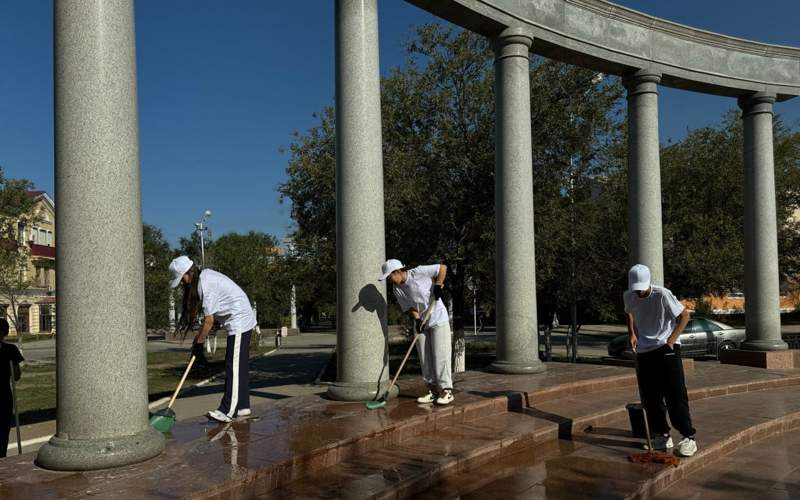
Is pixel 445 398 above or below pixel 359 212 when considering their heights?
below

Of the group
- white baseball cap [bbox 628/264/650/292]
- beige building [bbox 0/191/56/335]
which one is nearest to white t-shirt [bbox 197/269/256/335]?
white baseball cap [bbox 628/264/650/292]

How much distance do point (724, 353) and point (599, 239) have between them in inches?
231

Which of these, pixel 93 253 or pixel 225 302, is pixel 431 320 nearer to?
pixel 225 302

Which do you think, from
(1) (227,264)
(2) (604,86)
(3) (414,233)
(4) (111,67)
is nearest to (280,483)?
(4) (111,67)

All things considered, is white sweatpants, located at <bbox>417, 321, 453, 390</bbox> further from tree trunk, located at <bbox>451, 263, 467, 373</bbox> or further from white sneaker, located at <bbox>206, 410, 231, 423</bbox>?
tree trunk, located at <bbox>451, 263, 467, 373</bbox>

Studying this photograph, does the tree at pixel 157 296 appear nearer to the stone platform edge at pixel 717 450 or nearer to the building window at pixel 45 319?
the building window at pixel 45 319

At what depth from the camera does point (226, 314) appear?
7.07 m

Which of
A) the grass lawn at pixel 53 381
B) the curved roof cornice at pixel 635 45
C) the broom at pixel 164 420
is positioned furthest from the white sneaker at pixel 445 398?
the grass lawn at pixel 53 381

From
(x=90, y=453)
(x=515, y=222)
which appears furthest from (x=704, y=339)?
(x=90, y=453)

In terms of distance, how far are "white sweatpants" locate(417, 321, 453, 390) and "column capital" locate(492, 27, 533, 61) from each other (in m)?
5.48

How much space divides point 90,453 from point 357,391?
362 cm

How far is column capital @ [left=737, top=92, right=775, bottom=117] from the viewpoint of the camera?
48.4 ft

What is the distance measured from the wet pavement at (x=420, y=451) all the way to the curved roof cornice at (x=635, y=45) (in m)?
6.12

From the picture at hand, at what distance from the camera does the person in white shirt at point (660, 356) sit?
6465 millimetres
